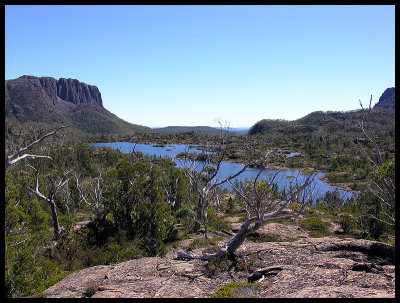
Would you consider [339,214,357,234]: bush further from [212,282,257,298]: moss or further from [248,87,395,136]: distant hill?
[248,87,395,136]: distant hill

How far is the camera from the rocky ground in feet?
22.3

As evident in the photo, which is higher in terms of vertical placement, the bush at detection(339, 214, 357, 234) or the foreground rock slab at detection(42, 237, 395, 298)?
the foreground rock slab at detection(42, 237, 395, 298)

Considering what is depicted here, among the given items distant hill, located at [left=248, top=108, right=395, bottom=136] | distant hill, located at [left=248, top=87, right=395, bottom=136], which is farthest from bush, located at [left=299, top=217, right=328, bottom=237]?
distant hill, located at [left=248, top=87, right=395, bottom=136]

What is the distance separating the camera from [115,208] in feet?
62.1

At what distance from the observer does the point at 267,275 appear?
26.3 feet

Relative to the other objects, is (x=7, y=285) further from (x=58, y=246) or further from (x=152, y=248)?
(x=152, y=248)

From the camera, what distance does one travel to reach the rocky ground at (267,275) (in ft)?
22.3

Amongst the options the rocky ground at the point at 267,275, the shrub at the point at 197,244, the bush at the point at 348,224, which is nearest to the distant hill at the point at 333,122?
the bush at the point at 348,224

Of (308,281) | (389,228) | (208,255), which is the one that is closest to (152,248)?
(208,255)

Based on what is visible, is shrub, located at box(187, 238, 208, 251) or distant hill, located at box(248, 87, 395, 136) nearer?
shrub, located at box(187, 238, 208, 251)

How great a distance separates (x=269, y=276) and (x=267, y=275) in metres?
0.10

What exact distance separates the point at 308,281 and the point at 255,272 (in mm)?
1691

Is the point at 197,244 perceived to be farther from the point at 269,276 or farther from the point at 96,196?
the point at 96,196

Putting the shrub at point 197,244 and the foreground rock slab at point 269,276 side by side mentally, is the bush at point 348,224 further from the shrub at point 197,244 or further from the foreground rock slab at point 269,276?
the shrub at point 197,244
